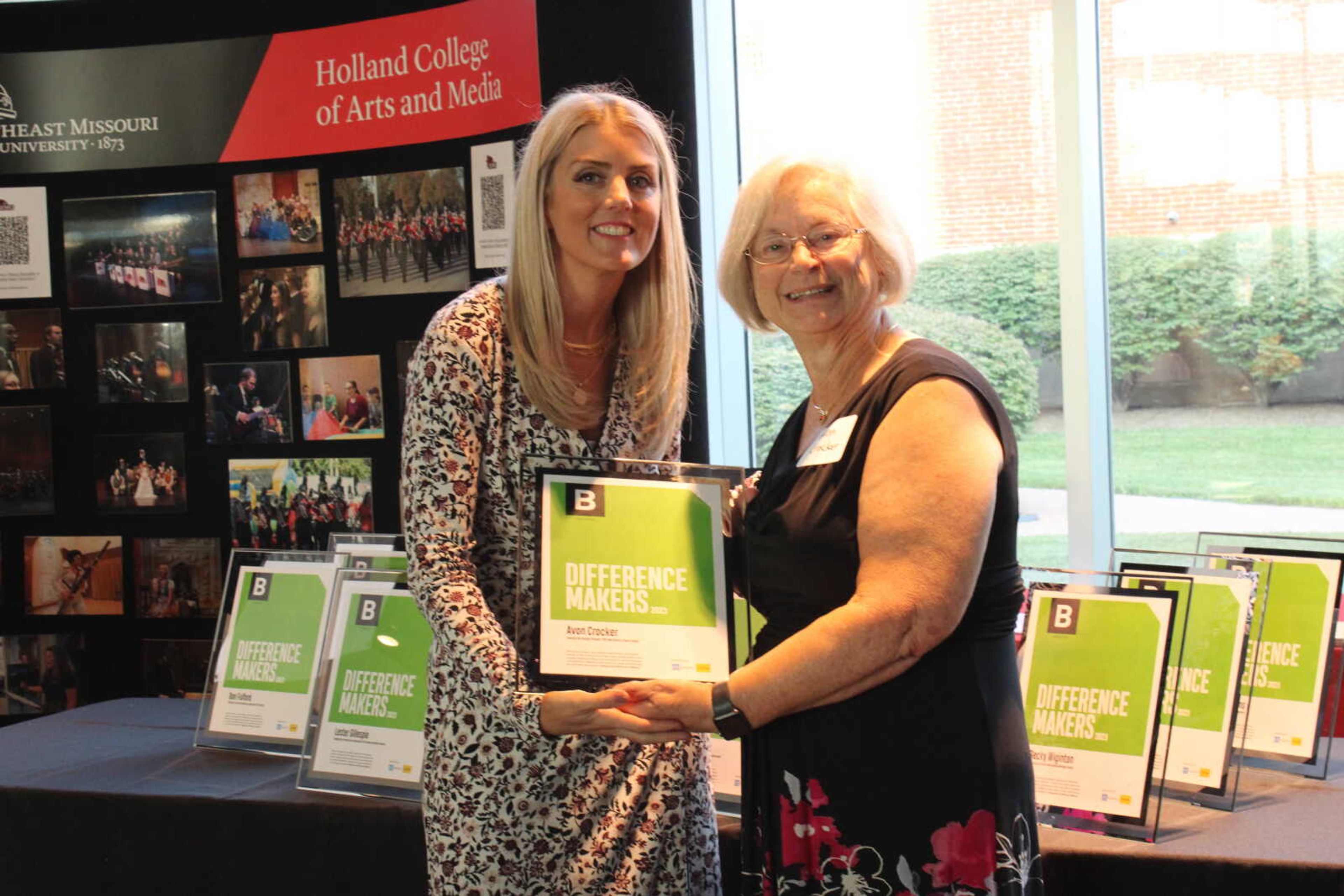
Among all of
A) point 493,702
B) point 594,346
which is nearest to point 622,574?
point 493,702

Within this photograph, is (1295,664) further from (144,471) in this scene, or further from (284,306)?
(144,471)

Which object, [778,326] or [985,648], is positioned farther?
[778,326]

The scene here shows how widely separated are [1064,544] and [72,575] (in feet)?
12.0

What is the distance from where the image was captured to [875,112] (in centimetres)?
464

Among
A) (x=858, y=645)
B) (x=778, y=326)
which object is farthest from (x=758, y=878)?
(x=778, y=326)

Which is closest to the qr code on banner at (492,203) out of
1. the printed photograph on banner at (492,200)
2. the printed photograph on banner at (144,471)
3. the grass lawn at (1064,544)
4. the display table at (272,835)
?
the printed photograph on banner at (492,200)

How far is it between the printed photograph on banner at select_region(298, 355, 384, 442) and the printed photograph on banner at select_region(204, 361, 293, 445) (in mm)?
73

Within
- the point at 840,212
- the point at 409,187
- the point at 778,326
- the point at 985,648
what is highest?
the point at 409,187

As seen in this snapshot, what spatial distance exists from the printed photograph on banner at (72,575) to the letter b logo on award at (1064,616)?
141 inches

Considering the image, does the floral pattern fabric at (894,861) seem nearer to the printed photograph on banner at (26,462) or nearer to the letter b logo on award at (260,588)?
the letter b logo on award at (260,588)

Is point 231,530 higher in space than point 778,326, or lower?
lower

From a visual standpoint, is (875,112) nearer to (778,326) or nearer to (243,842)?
(778,326)

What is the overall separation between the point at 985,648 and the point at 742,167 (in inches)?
136

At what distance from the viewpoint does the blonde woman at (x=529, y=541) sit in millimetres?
1827
